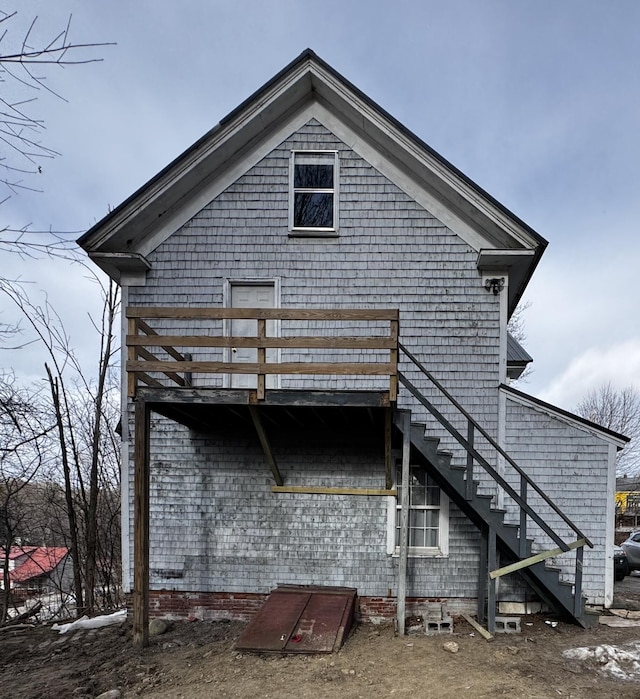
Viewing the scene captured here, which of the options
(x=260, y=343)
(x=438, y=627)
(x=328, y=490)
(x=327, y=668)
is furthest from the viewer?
(x=328, y=490)

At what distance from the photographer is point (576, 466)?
306 inches

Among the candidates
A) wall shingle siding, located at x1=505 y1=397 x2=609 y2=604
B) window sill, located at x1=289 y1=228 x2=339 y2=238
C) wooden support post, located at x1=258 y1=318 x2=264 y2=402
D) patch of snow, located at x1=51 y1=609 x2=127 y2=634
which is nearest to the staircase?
wall shingle siding, located at x1=505 y1=397 x2=609 y2=604

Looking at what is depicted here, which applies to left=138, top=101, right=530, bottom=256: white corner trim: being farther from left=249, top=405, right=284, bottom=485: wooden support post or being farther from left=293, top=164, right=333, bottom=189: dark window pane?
left=249, top=405, right=284, bottom=485: wooden support post

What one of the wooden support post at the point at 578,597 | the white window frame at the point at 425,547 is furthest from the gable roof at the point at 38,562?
the wooden support post at the point at 578,597

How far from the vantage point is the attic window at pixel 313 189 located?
8.28 meters

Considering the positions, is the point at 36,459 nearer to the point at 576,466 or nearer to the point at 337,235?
the point at 337,235

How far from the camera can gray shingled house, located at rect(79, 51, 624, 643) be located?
25.3ft

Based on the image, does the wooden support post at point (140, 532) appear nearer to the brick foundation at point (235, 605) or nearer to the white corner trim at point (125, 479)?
the brick foundation at point (235, 605)

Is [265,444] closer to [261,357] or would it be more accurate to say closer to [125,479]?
[261,357]

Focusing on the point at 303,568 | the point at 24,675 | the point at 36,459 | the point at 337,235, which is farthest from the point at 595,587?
the point at 36,459

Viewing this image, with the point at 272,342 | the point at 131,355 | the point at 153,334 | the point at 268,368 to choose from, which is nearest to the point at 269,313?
the point at 272,342

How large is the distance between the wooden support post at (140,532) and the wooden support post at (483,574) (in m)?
4.90

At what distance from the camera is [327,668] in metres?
5.80

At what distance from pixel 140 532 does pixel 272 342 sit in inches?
125
